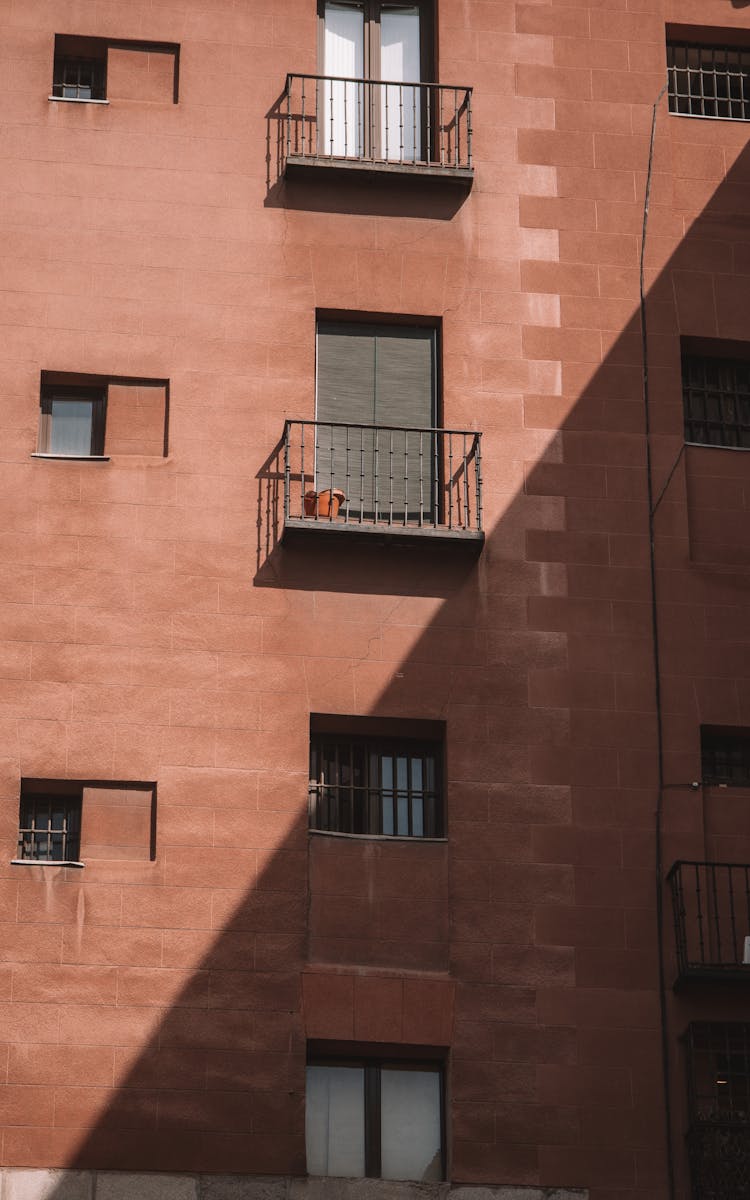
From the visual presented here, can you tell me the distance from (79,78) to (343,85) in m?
3.09

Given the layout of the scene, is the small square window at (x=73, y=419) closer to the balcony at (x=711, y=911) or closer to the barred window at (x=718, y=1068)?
the balcony at (x=711, y=911)

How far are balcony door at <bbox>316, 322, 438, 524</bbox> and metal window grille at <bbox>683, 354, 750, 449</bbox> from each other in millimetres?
2999

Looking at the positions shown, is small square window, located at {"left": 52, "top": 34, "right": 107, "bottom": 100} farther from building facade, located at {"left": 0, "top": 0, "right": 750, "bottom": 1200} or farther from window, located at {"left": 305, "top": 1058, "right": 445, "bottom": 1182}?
window, located at {"left": 305, "top": 1058, "right": 445, "bottom": 1182}

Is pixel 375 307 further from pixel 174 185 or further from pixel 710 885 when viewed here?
pixel 710 885

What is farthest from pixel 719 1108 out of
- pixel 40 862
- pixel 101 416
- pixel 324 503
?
pixel 101 416

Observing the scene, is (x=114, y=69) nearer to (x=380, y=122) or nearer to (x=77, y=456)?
(x=380, y=122)

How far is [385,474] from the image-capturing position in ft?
79.5

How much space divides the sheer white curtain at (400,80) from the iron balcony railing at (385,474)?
3750 mm

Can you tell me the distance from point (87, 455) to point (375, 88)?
19.4 feet

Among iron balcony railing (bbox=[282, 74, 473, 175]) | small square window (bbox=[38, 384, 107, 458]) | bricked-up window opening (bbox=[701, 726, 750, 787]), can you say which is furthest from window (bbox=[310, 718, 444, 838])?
iron balcony railing (bbox=[282, 74, 473, 175])

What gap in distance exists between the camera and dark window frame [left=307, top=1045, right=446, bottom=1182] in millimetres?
21688

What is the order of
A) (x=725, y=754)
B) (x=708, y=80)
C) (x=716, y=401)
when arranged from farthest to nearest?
1. (x=708, y=80)
2. (x=716, y=401)
3. (x=725, y=754)

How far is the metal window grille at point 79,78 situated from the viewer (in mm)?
25469

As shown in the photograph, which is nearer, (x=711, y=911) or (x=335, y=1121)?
(x=335, y=1121)
